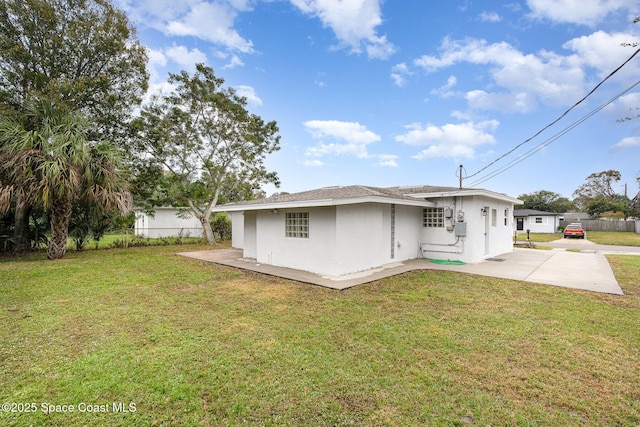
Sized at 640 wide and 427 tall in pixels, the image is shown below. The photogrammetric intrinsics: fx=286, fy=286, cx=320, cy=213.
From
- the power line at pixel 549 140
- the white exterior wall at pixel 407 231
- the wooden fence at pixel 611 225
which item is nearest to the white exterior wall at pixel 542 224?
the wooden fence at pixel 611 225

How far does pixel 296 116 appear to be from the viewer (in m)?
17.3

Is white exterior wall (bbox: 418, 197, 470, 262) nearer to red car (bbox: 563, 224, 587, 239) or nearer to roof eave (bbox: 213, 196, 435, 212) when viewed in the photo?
roof eave (bbox: 213, 196, 435, 212)

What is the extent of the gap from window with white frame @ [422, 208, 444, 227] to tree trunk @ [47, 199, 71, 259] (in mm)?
13312

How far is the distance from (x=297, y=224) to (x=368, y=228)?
7.48 feet

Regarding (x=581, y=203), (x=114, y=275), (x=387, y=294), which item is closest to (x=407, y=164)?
(x=387, y=294)

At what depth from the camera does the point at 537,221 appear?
31.4m

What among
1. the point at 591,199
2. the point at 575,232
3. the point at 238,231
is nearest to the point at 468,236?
the point at 238,231

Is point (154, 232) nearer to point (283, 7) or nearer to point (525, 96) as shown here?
point (283, 7)

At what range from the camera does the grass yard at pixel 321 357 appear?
2650 millimetres

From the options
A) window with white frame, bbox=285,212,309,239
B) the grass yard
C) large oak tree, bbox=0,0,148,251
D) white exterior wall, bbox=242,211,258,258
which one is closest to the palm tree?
large oak tree, bbox=0,0,148,251

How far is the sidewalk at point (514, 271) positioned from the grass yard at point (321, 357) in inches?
32.7

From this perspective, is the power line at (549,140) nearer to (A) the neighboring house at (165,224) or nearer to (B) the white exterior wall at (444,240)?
(B) the white exterior wall at (444,240)

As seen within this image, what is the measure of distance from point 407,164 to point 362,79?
8.51 meters

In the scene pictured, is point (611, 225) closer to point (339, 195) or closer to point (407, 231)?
point (407, 231)
